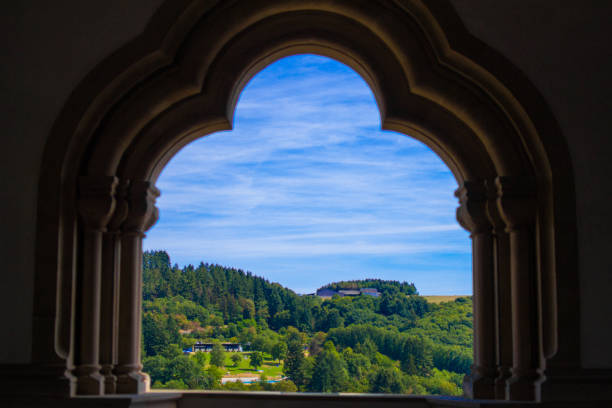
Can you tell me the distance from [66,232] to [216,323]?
1.03 metres

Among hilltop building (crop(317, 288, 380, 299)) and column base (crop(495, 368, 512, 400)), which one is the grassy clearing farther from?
column base (crop(495, 368, 512, 400))

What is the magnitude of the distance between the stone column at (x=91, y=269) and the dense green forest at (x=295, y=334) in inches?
16.8

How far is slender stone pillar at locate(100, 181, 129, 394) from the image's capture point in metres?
3.00

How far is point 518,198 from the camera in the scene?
2.85 meters

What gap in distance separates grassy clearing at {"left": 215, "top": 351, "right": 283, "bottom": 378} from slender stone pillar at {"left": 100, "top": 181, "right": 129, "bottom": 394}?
2.14 ft

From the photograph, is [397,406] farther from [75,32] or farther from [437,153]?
[75,32]

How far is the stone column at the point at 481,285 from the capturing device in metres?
2.92

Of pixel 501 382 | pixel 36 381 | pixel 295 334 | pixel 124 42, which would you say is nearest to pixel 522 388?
pixel 501 382

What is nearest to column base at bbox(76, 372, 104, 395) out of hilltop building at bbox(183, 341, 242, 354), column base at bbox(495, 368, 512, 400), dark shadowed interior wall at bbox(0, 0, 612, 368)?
dark shadowed interior wall at bbox(0, 0, 612, 368)

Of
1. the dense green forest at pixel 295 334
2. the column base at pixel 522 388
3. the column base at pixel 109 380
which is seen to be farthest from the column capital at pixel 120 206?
the column base at pixel 522 388

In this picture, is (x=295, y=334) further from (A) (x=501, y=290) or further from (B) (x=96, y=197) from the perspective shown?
(B) (x=96, y=197)

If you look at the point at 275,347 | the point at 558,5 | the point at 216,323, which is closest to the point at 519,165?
the point at 558,5

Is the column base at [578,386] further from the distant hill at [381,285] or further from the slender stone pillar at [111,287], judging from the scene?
the slender stone pillar at [111,287]

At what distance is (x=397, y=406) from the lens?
2.98 meters
